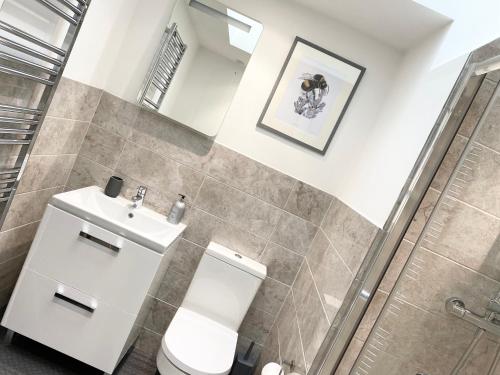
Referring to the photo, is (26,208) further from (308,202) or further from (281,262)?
(308,202)

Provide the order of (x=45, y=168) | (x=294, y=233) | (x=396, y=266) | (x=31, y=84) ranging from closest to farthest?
(x=396, y=266)
(x=31, y=84)
(x=45, y=168)
(x=294, y=233)

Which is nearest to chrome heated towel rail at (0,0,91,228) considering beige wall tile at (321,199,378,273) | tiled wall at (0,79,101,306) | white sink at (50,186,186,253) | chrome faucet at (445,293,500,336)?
tiled wall at (0,79,101,306)

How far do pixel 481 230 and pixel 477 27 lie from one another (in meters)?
0.82

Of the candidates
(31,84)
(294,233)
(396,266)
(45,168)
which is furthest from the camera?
(294,233)

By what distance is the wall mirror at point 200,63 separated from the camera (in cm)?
220

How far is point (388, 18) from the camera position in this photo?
6.25ft

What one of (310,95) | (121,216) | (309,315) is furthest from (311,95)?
(121,216)

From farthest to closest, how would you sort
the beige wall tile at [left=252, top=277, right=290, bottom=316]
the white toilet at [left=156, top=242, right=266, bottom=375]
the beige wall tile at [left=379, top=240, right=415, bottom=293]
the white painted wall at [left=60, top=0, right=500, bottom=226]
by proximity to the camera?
the beige wall tile at [left=252, top=277, right=290, bottom=316], the white toilet at [left=156, top=242, right=266, bottom=375], the white painted wall at [left=60, top=0, right=500, bottom=226], the beige wall tile at [left=379, top=240, right=415, bottom=293]

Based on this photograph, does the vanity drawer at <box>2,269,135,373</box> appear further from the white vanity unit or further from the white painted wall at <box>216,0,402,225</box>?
the white painted wall at <box>216,0,402,225</box>

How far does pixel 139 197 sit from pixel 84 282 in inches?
22.7

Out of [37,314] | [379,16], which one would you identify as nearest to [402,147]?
[379,16]

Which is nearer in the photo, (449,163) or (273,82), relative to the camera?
(449,163)

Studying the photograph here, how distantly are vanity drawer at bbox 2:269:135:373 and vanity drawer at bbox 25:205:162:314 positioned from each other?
50 millimetres

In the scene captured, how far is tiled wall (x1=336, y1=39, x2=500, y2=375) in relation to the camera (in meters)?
1.16
